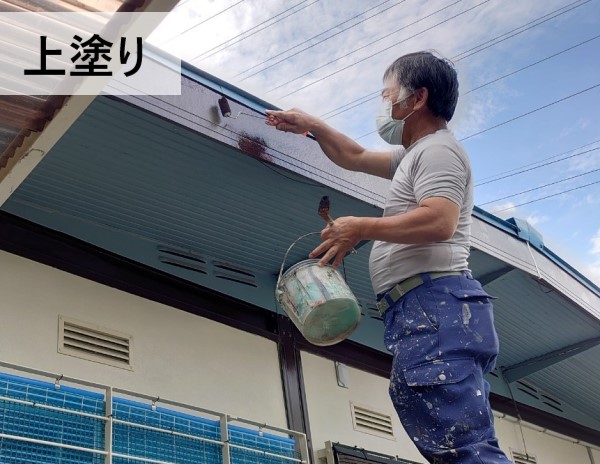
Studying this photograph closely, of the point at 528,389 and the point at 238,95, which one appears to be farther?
the point at 528,389

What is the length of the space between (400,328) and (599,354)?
4.88 m

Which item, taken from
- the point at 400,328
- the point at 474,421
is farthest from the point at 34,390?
the point at 474,421

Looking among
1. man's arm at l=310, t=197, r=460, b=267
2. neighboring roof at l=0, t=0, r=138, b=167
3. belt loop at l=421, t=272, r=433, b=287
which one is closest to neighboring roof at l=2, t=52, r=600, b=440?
neighboring roof at l=0, t=0, r=138, b=167

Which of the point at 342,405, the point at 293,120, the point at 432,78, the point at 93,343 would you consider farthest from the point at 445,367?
the point at 342,405

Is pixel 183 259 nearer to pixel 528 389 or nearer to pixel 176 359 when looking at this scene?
pixel 176 359

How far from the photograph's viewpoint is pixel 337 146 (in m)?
3.84

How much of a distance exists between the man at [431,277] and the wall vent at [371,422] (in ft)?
9.53

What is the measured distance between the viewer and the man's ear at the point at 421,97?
131 inches

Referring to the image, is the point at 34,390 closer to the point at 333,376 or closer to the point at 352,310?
the point at 352,310

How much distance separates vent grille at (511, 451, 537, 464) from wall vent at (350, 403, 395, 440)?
1.59 metres

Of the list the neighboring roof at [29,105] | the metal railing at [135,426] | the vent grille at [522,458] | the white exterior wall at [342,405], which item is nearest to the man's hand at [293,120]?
the neighboring roof at [29,105]

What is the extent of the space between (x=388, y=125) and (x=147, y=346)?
7.09ft

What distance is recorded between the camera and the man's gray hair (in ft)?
10.9

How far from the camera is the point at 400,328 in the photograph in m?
3.02
